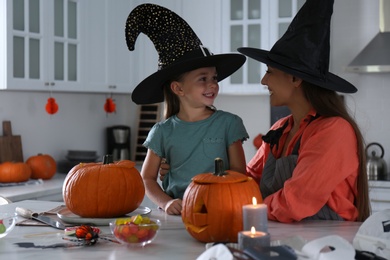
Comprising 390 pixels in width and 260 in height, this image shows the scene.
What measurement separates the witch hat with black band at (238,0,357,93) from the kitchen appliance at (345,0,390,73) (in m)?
2.82

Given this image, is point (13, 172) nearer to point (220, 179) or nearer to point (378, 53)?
point (378, 53)

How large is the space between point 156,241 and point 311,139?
63 centimetres

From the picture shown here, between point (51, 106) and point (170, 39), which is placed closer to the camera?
point (170, 39)

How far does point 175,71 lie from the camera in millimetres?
2596

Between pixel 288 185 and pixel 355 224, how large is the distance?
23 centimetres

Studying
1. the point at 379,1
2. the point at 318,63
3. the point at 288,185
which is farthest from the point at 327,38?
the point at 379,1

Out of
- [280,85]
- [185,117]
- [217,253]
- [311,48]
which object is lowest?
[217,253]

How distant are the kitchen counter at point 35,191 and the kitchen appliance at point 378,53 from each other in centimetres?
226

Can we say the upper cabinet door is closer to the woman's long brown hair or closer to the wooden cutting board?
the wooden cutting board

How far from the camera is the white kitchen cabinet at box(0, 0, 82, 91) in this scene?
4.27m

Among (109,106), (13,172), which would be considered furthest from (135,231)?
(109,106)

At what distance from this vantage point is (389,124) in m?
5.34

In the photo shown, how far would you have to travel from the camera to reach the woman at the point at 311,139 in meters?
2.15

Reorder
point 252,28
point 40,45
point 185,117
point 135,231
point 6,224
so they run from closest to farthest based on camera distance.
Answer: point 135,231 → point 6,224 → point 185,117 → point 40,45 → point 252,28
